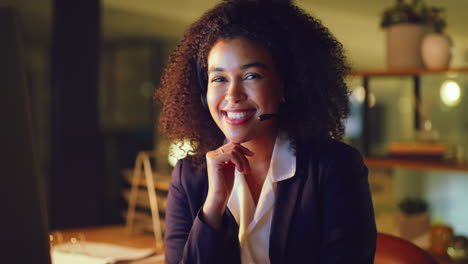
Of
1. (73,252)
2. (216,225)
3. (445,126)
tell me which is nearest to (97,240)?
(73,252)

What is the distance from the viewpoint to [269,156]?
120 centimetres

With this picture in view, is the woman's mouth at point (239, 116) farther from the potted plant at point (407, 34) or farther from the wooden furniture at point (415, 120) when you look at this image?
the potted plant at point (407, 34)

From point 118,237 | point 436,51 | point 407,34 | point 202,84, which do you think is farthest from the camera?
point 407,34

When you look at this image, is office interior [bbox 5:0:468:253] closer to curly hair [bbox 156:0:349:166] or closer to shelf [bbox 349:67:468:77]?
shelf [bbox 349:67:468:77]

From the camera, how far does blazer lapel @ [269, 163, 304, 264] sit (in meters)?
1.08

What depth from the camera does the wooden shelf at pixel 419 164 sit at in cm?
239

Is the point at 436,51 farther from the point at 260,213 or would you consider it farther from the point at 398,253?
the point at 260,213

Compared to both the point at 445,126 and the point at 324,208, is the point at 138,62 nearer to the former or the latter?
the point at 445,126

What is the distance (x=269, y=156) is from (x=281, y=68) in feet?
0.76

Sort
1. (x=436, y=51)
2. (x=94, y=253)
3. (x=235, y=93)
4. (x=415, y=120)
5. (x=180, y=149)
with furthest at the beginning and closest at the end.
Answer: (x=415, y=120) → (x=436, y=51) → (x=94, y=253) → (x=180, y=149) → (x=235, y=93)

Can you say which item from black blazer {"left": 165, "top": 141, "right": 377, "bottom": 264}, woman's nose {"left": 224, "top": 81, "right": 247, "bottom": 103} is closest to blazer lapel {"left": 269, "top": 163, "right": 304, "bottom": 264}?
black blazer {"left": 165, "top": 141, "right": 377, "bottom": 264}

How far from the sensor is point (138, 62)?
6684 millimetres

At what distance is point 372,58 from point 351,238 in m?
7.33

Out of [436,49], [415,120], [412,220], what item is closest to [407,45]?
[436,49]
